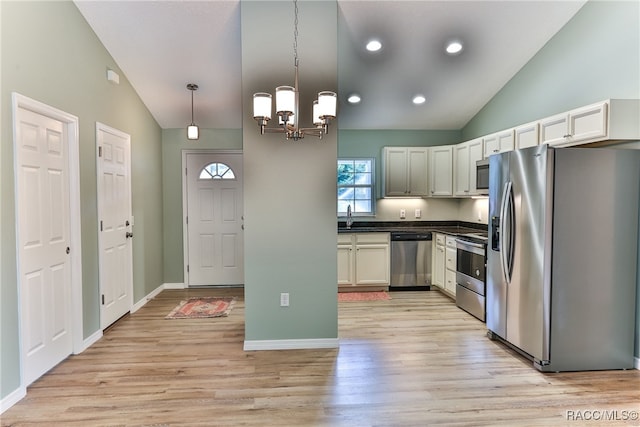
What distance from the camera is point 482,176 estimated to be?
4547 mm

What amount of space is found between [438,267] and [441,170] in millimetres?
1450

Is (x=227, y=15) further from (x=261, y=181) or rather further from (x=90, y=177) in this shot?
(x=90, y=177)

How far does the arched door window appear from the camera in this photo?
5844mm

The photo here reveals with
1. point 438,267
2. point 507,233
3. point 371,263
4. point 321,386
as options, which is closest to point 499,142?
point 507,233

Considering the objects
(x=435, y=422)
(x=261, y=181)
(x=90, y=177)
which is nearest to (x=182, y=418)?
(x=435, y=422)

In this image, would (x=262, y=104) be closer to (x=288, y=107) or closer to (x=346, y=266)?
(x=288, y=107)

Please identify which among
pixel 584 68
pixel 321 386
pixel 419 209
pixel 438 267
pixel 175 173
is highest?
pixel 584 68

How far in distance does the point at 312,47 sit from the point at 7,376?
11.1ft

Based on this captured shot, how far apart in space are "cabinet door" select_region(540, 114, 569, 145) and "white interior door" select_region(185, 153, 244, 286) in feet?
13.4

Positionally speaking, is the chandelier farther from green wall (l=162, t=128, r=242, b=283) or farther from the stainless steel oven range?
green wall (l=162, t=128, r=242, b=283)

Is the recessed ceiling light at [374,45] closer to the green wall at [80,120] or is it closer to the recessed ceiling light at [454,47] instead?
the recessed ceiling light at [454,47]

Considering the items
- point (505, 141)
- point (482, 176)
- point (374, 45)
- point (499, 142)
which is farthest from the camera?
point (482, 176)

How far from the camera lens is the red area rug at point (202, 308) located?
4.45 metres

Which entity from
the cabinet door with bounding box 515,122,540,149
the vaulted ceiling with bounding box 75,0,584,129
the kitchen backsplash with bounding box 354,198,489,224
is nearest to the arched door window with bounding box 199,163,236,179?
the vaulted ceiling with bounding box 75,0,584,129
